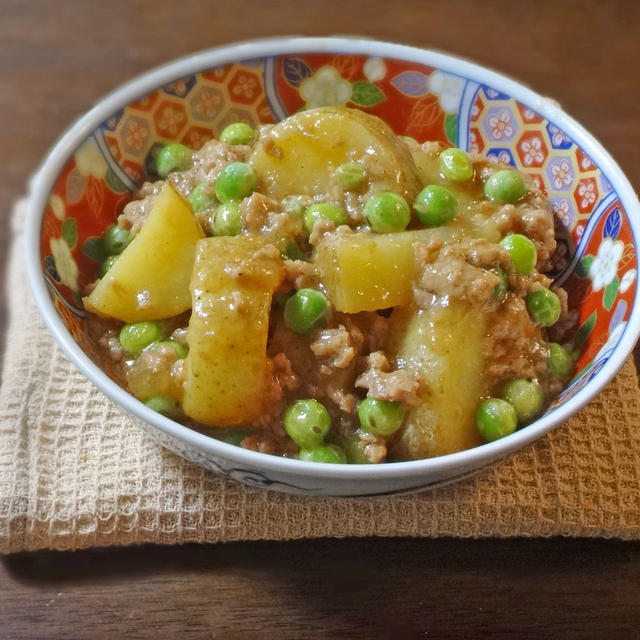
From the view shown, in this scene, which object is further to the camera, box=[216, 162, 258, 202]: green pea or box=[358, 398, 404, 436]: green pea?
box=[216, 162, 258, 202]: green pea

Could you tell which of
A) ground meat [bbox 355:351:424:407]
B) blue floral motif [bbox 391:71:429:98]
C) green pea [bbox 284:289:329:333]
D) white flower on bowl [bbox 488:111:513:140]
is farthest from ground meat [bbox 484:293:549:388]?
blue floral motif [bbox 391:71:429:98]

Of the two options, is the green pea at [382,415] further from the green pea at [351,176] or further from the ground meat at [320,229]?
the green pea at [351,176]

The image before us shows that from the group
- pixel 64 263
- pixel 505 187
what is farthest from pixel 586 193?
pixel 64 263

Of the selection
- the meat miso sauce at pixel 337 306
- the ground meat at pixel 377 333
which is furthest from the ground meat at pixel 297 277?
the ground meat at pixel 377 333

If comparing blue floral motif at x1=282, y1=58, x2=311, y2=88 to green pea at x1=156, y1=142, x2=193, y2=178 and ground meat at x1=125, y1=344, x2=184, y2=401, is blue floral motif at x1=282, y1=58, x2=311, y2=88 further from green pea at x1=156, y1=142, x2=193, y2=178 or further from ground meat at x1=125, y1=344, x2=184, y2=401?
ground meat at x1=125, y1=344, x2=184, y2=401

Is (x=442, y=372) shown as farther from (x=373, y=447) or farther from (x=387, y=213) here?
(x=387, y=213)

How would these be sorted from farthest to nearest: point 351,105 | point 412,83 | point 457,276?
point 351,105 → point 412,83 → point 457,276
